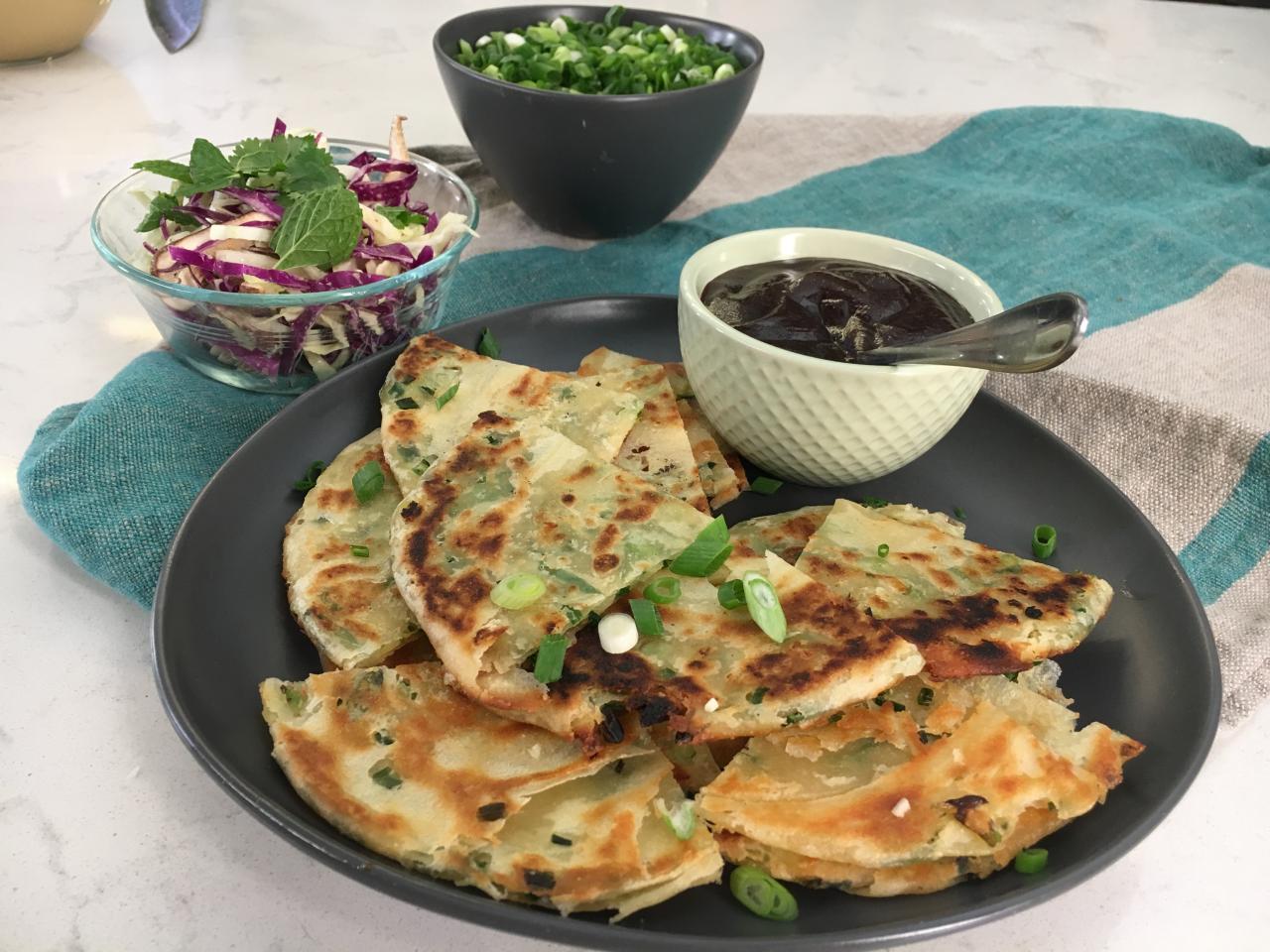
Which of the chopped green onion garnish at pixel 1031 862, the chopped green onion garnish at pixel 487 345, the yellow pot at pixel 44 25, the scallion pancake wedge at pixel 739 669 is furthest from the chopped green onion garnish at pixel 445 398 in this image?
the yellow pot at pixel 44 25

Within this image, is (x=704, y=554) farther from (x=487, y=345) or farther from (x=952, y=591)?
(x=487, y=345)

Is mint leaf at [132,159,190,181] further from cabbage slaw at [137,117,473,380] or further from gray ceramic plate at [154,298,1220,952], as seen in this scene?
gray ceramic plate at [154,298,1220,952]

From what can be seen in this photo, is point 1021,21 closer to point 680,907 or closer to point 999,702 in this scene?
point 999,702

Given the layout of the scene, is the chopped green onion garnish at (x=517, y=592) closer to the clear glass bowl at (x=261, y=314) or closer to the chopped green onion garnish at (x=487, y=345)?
the chopped green onion garnish at (x=487, y=345)

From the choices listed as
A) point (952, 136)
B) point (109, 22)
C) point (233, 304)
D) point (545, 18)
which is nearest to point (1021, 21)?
point (952, 136)

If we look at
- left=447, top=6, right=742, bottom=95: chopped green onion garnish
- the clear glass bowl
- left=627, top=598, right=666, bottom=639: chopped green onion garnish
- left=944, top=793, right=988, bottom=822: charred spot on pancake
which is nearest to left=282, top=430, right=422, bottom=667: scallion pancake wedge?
left=627, top=598, right=666, bottom=639: chopped green onion garnish

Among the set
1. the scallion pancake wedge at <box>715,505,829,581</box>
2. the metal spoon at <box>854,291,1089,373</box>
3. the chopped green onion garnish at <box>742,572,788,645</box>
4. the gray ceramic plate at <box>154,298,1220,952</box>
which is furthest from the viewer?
the scallion pancake wedge at <box>715,505,829,581</box>

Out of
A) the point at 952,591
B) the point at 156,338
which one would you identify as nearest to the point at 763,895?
the point at 952,591
